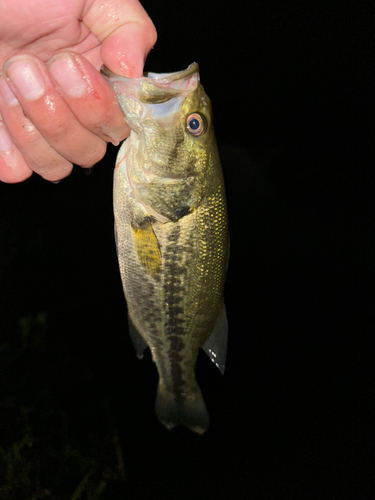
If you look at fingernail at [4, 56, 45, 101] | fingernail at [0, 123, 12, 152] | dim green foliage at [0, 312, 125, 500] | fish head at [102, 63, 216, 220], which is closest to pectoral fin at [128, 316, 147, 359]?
fish head at [102, 63, 216, 220]

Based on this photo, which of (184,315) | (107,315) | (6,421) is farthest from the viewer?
(107,315)

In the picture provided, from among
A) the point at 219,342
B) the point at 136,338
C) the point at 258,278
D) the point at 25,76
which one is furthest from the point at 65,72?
the point at 258,278

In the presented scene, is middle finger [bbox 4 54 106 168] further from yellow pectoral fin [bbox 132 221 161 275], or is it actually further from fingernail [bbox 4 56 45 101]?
yellow pectoral fin [bbox 132 221 161 275]

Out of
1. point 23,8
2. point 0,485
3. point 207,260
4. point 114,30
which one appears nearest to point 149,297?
point 207,260

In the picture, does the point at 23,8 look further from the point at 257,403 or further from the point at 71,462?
the point at 257,403

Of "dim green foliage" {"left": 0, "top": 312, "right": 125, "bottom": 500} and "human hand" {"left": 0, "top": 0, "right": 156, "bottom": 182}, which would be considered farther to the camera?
"dim green foliage" {"left": 0, "top": 312, "right": 125, "bottom": 500}

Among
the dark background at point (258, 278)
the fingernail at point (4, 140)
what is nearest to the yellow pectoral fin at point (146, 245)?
the fingernail at point (4, 140)
